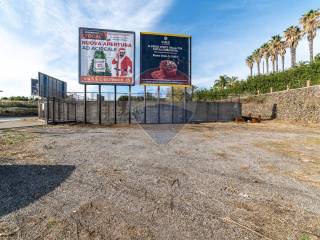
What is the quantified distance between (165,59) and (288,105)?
14.4m

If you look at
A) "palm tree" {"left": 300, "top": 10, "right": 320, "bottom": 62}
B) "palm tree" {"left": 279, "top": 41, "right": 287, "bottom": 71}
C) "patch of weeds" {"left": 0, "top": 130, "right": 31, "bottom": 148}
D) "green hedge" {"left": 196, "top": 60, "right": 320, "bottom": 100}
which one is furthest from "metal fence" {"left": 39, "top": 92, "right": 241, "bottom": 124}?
"palm tree" {"left": 279, "top": 41, "right": 287, "bottom": 71}

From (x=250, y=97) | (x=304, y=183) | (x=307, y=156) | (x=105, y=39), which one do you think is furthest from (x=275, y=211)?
(x=250, y=97)

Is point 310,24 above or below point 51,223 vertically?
above

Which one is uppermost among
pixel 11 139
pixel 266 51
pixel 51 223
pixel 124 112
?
pixel 266 51

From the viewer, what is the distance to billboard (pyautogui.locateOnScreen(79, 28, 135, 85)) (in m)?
23.7

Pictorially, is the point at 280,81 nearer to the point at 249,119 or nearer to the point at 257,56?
the point at 249,119

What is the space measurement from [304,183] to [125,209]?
4293 mm

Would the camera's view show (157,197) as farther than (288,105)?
No

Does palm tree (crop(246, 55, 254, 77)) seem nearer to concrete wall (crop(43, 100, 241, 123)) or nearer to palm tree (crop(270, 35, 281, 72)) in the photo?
palm tree (crop(270, 35, 281, 72))

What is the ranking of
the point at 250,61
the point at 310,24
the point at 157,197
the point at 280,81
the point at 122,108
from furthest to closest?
the point at 250,61
the point at 310,24
the point at 280,81
the point at 122,108
the point at 157,197

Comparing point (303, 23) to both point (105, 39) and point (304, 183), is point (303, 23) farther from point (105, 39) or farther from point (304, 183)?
point (304, 183)

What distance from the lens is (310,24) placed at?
41.0 meters

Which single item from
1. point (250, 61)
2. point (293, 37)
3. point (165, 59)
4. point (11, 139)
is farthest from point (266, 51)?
point (11, 139)

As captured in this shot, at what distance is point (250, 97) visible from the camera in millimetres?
35812
